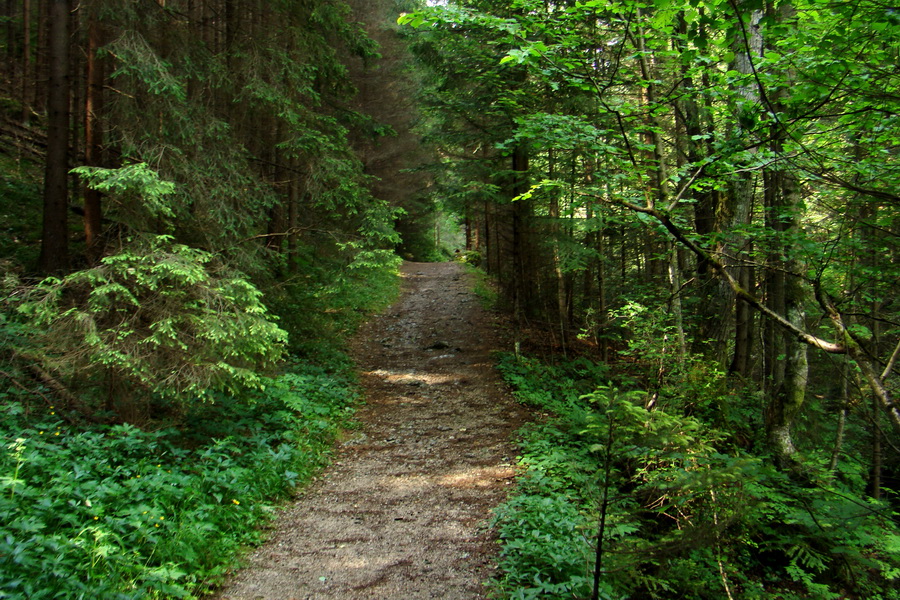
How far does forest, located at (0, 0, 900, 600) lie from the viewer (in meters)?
3.45

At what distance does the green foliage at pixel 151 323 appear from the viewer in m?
5.02

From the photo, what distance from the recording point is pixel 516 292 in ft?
37.1

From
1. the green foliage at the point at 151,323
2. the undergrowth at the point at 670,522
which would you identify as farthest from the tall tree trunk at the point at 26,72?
the undergrowth at the point at 670,522

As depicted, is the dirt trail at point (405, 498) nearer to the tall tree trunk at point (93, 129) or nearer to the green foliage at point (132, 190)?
the green foliage at point (132, 190)

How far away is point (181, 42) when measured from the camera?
284 inches

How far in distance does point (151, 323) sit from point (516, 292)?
25.0 ft

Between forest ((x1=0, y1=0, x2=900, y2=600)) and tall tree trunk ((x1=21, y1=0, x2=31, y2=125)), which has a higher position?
tall tree trunk ((x1=21, y1=0, x2=31, y2=125))

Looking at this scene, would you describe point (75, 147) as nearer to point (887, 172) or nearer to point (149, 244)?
point (149, 244)

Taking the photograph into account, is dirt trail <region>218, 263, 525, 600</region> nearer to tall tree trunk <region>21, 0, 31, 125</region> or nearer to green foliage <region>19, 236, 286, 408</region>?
green foliage <region>19, 236, 286, 408</region>

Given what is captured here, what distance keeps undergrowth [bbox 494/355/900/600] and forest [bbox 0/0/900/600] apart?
47 mm

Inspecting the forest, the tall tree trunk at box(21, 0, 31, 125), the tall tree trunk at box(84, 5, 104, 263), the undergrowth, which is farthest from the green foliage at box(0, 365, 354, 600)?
the tall tree trunk at box(21, 0, 31, 125)

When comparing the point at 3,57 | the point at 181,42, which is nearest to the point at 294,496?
the point at 181,42

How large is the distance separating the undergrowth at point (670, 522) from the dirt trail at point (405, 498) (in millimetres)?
459

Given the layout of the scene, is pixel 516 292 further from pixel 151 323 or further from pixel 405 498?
pixel 151 323
